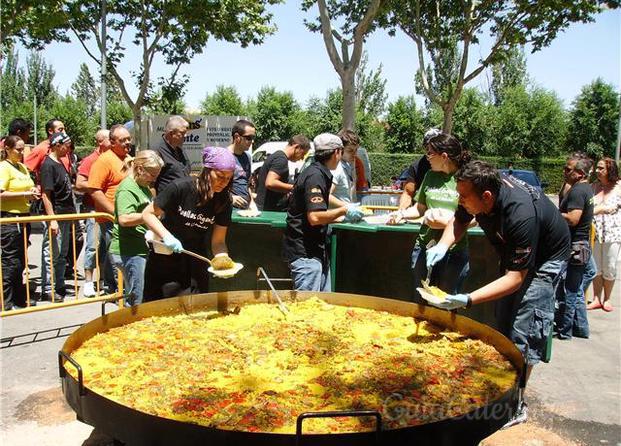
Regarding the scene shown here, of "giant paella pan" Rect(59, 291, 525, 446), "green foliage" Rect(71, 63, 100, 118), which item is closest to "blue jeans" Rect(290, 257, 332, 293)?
"giant paella pan" Rect(59, 291, 525, 446)

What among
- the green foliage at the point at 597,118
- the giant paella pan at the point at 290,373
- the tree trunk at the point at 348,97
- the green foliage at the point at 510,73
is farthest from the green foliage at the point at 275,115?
the giant paella pan at the point at 290,373

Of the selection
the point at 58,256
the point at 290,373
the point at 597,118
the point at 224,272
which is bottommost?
the point at 58,256

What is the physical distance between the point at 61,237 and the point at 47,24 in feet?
34.7

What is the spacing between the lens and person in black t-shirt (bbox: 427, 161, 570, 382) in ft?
10.1

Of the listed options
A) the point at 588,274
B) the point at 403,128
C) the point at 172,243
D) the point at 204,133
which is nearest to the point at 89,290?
the point at 172,243

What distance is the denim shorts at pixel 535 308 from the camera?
3.49 meters

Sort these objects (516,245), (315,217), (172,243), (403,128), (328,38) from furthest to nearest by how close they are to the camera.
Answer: (403,128), (328,38), (315,217), (172,243), (516,245)

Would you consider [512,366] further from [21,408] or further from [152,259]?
[21,408]

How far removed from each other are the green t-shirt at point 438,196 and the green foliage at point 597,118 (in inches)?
1450

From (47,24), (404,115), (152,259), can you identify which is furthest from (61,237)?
(404,115)

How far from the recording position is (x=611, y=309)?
7059 mm

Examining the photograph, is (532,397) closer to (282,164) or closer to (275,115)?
(282,164)

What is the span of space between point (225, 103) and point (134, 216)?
1637 inches

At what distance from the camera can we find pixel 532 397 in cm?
443
